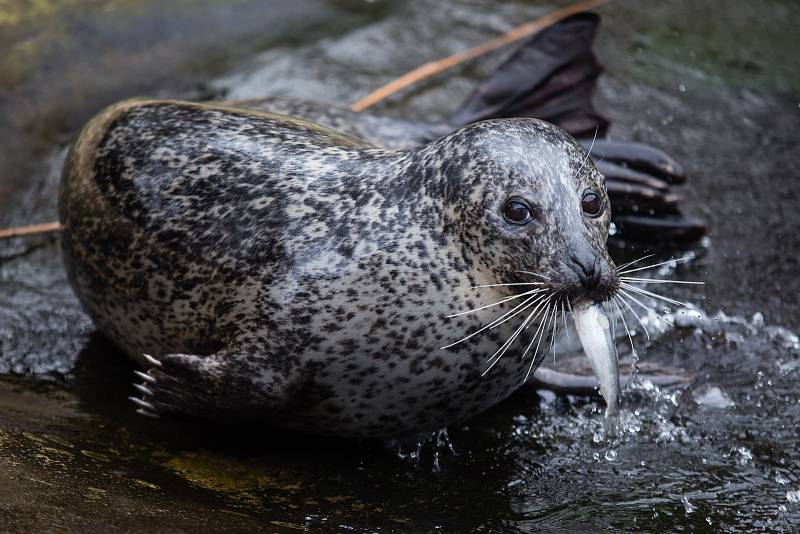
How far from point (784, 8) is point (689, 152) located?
227 cm

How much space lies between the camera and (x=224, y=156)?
4395 mm

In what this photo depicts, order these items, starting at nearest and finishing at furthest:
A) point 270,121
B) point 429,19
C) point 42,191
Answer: point 270,121
point 42,191
point 429,19

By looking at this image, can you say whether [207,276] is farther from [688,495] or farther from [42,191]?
[42,191]

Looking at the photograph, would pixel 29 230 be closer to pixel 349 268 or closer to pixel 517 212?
pixel 349 268

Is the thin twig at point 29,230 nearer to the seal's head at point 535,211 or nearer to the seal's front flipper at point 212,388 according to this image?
the seal's front flipper at point 212,388

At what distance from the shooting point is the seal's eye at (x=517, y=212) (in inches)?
153

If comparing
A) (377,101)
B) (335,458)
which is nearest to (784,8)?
(377,101)

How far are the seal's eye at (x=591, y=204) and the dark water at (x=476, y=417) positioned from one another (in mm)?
917

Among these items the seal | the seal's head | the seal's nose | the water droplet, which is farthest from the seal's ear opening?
the water droplet

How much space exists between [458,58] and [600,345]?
14.2 ft

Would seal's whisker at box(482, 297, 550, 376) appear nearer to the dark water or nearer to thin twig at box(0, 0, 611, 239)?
the dark water

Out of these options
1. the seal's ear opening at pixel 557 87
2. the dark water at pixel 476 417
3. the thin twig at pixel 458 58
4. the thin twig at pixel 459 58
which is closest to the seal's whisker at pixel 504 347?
the dark water at pixel 476 417

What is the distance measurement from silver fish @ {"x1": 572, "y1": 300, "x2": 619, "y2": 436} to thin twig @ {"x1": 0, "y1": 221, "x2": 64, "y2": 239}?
11.0 feet

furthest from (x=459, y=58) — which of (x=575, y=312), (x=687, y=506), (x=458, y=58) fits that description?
(x=687, y=506)
